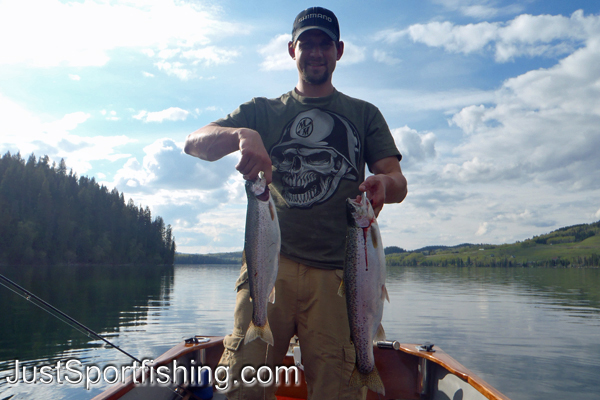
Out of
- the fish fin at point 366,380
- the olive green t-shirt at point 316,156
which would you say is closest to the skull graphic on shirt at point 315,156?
the olive green t-shirt at point 316,156

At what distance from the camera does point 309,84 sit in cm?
369

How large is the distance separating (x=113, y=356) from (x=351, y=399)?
16.9 meters

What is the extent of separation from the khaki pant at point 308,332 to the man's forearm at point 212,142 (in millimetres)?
1043

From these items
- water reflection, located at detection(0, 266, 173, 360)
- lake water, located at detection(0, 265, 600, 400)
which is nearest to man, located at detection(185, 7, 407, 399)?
lake water, located at detection(0, 265, 600, 400)

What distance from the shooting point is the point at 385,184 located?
2891 mm

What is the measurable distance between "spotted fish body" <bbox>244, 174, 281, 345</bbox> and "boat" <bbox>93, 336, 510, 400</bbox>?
9.55ft

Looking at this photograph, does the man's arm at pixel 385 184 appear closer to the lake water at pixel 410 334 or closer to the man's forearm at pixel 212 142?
the man's forearm at pixel 212 142

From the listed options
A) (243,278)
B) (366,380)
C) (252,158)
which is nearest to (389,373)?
(366,380)

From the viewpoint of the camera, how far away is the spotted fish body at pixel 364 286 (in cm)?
288

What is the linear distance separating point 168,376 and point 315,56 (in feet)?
16.2

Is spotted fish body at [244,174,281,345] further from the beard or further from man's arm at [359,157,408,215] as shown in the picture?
the beard

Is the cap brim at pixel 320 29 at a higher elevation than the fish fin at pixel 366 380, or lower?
higher

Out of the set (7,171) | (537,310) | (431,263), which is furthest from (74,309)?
(431,263)

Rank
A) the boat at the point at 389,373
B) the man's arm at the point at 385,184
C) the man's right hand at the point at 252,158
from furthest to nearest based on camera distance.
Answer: the boat at the point at 389,373, the man's arm at the point at 385,184, the man's right hand at the point at 252,158
